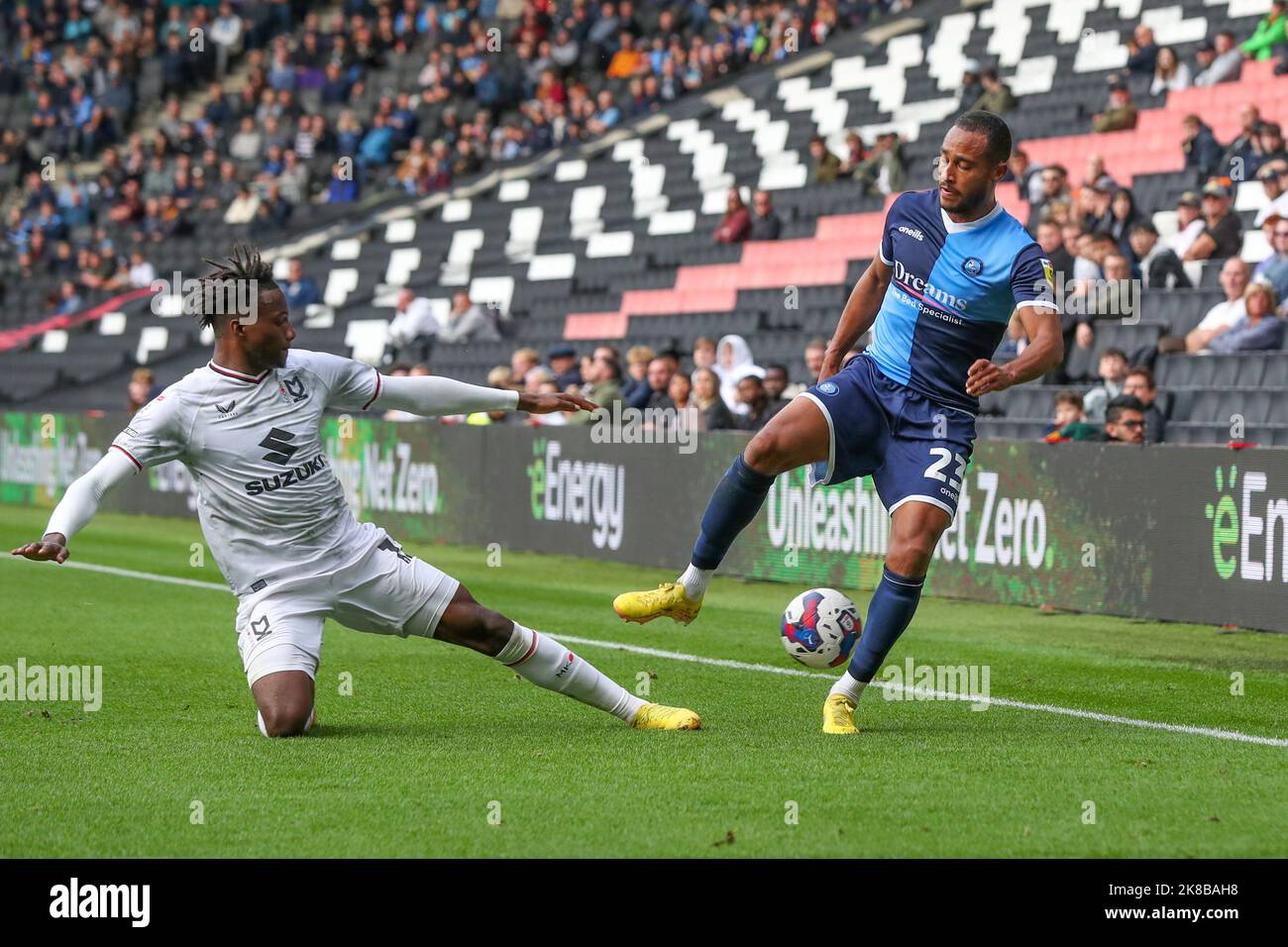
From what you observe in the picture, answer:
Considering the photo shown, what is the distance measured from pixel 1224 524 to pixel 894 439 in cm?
473

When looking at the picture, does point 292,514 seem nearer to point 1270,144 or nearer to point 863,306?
point 863,306

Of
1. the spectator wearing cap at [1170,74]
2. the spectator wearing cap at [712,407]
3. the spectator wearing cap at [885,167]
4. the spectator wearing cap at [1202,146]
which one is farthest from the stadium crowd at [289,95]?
the spectator wearing cap at [712,407]

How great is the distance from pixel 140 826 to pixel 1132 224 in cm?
1259

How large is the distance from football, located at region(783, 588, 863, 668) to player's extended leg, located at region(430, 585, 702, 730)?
0.62 metres

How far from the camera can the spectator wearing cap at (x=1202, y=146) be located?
683 inches

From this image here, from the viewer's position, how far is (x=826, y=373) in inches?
320

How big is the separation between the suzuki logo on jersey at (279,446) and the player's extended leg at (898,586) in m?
2.43

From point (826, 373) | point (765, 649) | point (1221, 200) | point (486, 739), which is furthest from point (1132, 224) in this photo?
Answer: point (486, 739)

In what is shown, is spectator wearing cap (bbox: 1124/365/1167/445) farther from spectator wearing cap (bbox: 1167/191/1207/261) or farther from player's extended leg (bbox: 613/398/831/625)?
player's extended leg (bbox: 613/398/831/625)

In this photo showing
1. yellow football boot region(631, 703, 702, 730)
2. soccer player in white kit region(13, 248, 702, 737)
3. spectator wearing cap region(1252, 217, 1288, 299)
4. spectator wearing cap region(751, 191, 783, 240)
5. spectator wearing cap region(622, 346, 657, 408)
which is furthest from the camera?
spectator wearing cap region(751, 191, 783, 240)

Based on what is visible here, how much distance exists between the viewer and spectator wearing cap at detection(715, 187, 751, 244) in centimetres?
2280

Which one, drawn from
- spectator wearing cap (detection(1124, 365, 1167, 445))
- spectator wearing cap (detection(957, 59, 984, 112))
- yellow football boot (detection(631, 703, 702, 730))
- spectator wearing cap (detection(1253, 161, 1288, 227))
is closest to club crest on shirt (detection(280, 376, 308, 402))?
yellow football boot (detection(631, 703, 702, 730))

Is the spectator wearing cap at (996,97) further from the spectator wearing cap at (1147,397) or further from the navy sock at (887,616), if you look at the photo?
the navy sock at (887,616)

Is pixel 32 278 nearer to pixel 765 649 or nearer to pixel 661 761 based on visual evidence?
pixel 765 649
